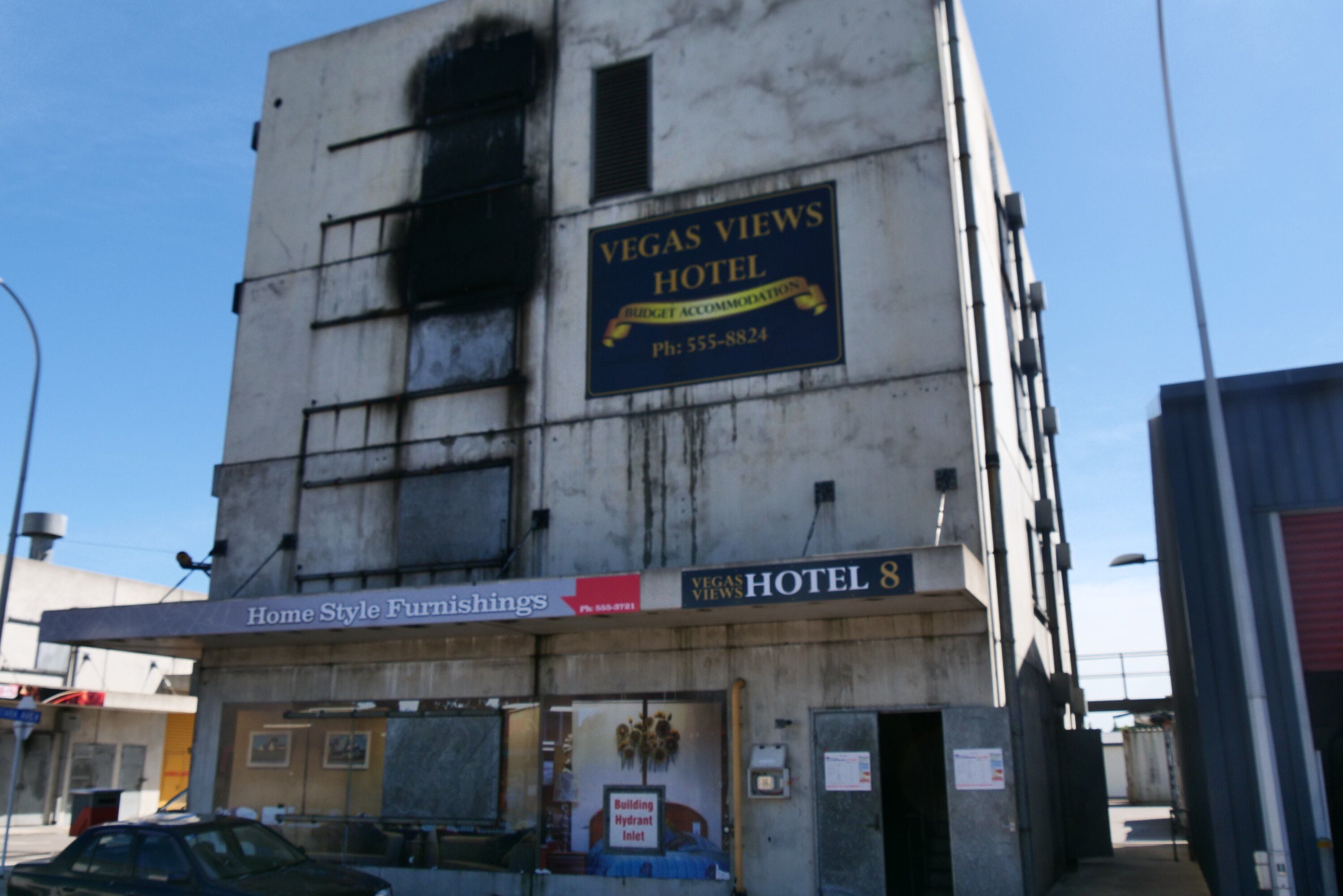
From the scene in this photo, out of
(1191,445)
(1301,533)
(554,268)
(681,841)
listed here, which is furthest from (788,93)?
(681,841)

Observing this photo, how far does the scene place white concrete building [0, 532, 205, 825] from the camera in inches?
1014

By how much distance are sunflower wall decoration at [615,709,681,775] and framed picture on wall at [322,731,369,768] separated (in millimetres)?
4201

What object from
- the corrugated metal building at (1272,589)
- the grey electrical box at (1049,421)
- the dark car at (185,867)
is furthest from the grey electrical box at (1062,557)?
the dark car at (185,867)

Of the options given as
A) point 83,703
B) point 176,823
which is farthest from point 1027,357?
point 83,703

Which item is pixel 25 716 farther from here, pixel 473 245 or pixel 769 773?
pixel 769 773

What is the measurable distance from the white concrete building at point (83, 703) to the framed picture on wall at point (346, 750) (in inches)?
451

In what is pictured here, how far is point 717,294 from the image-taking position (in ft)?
51.5

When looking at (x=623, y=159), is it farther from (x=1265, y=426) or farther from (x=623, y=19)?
(x=1265, y=426)

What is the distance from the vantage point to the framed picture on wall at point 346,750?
52.6 ft

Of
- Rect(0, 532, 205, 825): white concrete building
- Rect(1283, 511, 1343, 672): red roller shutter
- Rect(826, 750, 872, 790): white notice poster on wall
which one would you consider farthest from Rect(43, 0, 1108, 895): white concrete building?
→ Rect(0, 532, 205, 825): white concrete building

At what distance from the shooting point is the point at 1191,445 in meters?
12.6

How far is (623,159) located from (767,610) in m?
8.02

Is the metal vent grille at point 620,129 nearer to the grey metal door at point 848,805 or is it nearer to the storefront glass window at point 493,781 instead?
the storefront glass window at point 493,781

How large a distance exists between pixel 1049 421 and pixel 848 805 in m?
13.7
